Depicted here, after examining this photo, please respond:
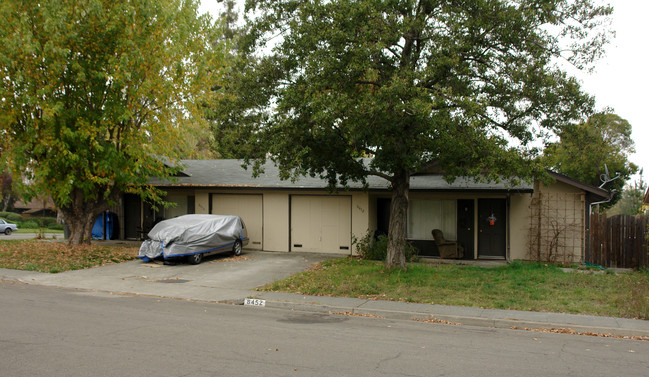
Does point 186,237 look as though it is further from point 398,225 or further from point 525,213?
point 525,213

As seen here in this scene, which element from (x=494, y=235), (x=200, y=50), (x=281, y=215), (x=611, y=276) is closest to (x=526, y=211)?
(x=494, y=235)

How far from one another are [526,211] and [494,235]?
1489 millimetres

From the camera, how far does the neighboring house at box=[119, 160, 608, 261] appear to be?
18.0 metres

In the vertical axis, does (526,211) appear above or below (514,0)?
below

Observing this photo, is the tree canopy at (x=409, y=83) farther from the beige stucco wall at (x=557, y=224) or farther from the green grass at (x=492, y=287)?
the beige stucco wall at (x=557, y=224)

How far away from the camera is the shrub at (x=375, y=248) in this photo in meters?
17.9

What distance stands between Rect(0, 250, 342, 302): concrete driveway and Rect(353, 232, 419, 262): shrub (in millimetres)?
1601

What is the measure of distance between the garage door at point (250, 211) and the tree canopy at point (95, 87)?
298cm

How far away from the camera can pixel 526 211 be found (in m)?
18.5

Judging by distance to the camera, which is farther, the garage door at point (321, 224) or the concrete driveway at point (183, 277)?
the garage door at point (321, 224)

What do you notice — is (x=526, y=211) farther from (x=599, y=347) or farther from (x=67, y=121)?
(x=67, y=121)

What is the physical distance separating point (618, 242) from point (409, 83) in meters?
10.3

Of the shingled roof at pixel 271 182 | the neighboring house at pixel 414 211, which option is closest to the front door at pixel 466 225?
the neighboring house at pixel 414 211

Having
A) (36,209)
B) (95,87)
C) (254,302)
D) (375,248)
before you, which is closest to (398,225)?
(375,248)
